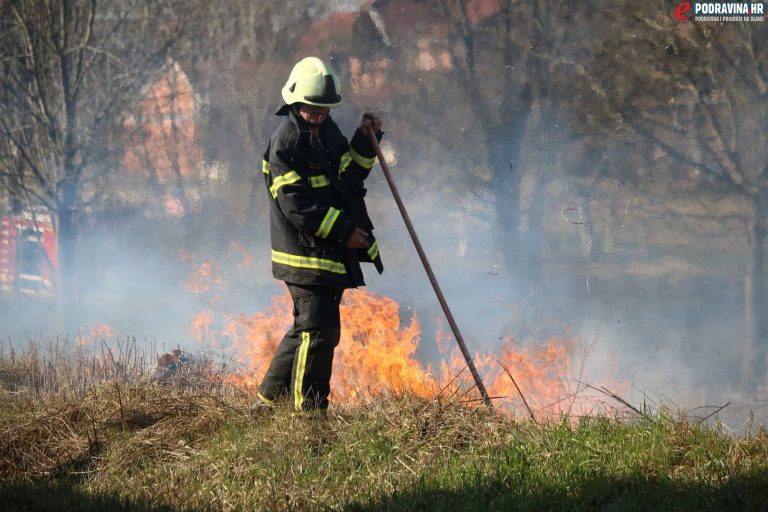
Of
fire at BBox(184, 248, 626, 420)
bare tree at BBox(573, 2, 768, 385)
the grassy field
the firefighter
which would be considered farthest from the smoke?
the grassy field

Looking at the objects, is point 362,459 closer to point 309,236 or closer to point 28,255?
point 309,236

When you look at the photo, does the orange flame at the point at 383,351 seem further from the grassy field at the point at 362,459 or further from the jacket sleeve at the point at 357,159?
the grassy field at the point at 362,459

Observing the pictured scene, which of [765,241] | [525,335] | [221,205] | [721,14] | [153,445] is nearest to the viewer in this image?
[153,445]

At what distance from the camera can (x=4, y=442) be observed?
13.7ft

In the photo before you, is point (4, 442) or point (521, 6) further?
point (521, 6)

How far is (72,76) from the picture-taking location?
453 inches

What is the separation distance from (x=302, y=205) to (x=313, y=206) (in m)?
0.06

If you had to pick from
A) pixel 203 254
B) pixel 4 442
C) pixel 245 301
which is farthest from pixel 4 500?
pixel 203 254

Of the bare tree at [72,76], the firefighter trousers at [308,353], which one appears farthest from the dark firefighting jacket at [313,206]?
the bare tree at [72,76]

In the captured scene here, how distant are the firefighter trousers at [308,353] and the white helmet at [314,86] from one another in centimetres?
103

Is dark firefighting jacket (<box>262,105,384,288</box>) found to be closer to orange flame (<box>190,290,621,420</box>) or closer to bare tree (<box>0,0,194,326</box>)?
orange flame (<box>190,290,621,420</box>)

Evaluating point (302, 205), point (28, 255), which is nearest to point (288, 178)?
point (302, 205)

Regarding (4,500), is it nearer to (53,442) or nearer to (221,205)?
(53,442)

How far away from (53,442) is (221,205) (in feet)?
25.2
